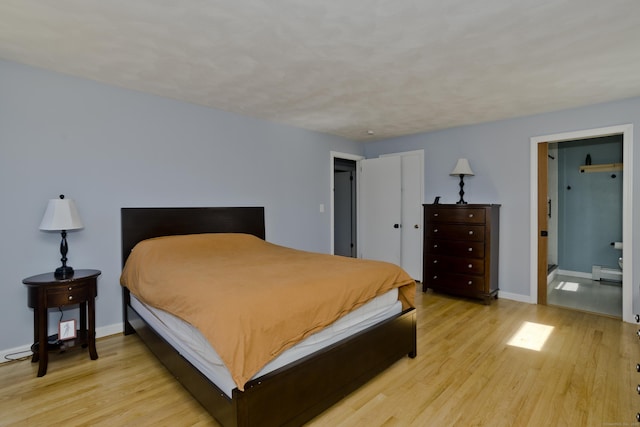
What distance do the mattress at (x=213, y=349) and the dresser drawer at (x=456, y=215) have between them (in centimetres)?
200

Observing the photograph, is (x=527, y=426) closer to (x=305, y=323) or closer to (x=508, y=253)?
(x=305, y=323)

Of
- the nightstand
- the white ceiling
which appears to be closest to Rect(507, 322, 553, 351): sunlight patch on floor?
the white ceiling

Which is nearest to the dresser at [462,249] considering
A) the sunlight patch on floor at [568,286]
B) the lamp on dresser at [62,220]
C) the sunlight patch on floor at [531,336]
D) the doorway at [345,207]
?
the sunlight patch on floor at [531,336]

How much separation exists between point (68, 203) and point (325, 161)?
323 centimetres

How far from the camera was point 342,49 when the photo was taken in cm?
229

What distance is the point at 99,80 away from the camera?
2873 millimetres

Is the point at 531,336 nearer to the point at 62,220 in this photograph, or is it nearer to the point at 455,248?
the point at 455,248

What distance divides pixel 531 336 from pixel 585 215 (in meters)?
3.36

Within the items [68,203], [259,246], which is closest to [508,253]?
[259,246]

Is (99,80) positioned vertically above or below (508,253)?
above

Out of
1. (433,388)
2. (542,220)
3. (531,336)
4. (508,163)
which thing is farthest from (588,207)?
(433,388)

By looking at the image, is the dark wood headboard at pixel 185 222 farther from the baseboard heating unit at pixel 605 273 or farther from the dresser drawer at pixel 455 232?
the baseboard heating unit at pixel 605 273

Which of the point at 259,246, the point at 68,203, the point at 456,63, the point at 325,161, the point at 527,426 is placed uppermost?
the point at 456,63

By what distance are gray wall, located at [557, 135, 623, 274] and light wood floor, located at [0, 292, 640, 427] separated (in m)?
2.63
